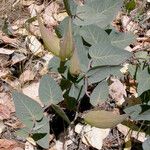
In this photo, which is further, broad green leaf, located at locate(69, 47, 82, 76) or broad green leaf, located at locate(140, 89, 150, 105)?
broad green leaf, located at locate(140, 89, 150, 105)

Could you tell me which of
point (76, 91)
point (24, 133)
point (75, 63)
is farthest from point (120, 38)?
point (24, 133)

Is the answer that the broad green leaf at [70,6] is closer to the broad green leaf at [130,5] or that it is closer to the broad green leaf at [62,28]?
the broad green leaf at [62,28]

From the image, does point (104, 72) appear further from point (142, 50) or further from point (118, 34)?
point (142, 50)

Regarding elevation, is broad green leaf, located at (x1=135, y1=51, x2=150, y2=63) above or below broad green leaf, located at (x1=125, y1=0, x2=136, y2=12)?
below

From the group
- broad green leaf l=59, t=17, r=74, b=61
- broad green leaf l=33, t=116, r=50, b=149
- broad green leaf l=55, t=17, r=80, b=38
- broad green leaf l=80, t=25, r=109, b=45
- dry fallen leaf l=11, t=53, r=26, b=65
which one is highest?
broad green leaf l=59, t=17, r=74, b=61

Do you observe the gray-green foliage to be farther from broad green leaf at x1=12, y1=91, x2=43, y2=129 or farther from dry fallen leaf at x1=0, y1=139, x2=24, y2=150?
dry fallen leaf at x1=0, y1=139, x2=24, y2=150

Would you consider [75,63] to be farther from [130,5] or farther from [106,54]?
[130,5]

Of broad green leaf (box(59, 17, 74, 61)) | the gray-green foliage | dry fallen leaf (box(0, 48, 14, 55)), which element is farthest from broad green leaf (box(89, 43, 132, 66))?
dry fallen leaf (box(0, 48, 14, 55))
